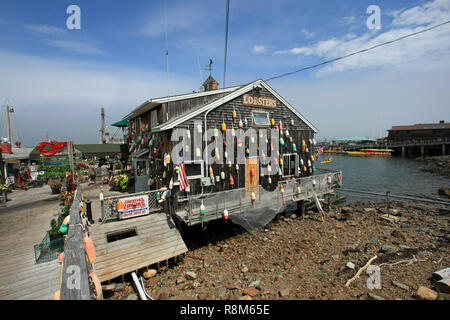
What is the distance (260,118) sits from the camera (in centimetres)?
1399

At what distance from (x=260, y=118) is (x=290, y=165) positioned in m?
4.16

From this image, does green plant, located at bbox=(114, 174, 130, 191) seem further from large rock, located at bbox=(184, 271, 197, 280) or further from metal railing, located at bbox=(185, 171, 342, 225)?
large rock, located at bbox=(184, 271, 197, 280)

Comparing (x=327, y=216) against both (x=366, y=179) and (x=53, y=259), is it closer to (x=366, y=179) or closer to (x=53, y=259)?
(x=53, y=259)

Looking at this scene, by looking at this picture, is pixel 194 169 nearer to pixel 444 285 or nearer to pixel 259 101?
pixel 259 101

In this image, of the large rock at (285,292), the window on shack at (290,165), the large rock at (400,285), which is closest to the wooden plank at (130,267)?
the large rock at (285,292)

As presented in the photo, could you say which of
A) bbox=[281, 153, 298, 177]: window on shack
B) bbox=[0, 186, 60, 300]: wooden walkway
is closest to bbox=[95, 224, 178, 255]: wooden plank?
bbox=[0, 186, 60, 300]: wooden walkway

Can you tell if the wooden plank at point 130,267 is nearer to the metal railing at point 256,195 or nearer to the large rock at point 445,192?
the metal railing at point 256,195

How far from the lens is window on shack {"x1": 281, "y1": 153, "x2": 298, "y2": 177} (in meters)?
15.4

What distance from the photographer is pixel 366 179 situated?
34.8m

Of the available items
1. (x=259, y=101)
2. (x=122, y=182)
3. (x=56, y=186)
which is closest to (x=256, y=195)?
(x=259, y=101)
